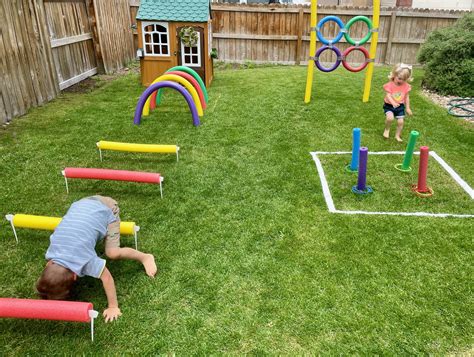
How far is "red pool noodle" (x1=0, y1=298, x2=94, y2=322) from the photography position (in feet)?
9.63

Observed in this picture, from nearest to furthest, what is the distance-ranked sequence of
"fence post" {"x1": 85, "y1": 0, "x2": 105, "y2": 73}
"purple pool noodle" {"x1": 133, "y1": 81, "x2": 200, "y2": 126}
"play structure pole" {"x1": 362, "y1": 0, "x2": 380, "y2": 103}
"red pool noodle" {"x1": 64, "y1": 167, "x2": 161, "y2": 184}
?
"red pool noodle" {"x1": 64, "y1": 167, "x2": 161, "y2": 184} → "purple pool noodle" {"x1": 133, "y1": 81, "x2": 200, "y2": 126} → "play structure pole" {"x1": 362, "y1": 0, "x2": 380, "y2": 103} → "fence post" {"x1": 85, "y1": 0, "x2": 105, "y2": 73}

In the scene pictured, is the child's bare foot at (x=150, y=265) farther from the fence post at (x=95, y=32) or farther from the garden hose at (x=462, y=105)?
the fence post at (x=95, y=32)

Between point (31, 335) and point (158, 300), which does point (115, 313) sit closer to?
point (158, 300)

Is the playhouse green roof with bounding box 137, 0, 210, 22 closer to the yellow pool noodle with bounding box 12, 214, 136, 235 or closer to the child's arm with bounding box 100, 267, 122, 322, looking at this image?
the yellow pool noodle with bounding box 12, 214, 136, 235

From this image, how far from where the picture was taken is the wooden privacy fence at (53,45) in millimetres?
7664

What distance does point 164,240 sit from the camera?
4.35 meters

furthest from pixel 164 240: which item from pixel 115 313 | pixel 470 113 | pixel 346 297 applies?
pixel 470 113

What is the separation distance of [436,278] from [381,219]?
1.06 metres

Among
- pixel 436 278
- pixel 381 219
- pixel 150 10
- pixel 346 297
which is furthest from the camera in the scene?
pixel 150 10

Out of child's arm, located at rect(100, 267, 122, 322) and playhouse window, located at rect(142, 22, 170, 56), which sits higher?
playhouse window, located at rect(142, 22, 170, 56)

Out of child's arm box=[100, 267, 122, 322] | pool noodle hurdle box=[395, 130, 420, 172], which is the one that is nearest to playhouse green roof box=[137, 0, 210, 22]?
pool noodle hurdle box=[395, 130, 420, 172]

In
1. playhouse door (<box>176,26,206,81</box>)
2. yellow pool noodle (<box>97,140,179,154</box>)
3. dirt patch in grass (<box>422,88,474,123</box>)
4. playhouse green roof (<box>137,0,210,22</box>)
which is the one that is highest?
playhouse green roof (<box>137,0,210,22</box>)

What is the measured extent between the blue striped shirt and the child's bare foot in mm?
484

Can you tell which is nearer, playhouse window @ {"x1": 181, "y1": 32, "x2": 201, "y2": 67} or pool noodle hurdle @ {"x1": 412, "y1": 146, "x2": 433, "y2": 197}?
pool noodle hurdle @ {"x1": 412, "y1": 146, "x2": 433, "y2": 197}
